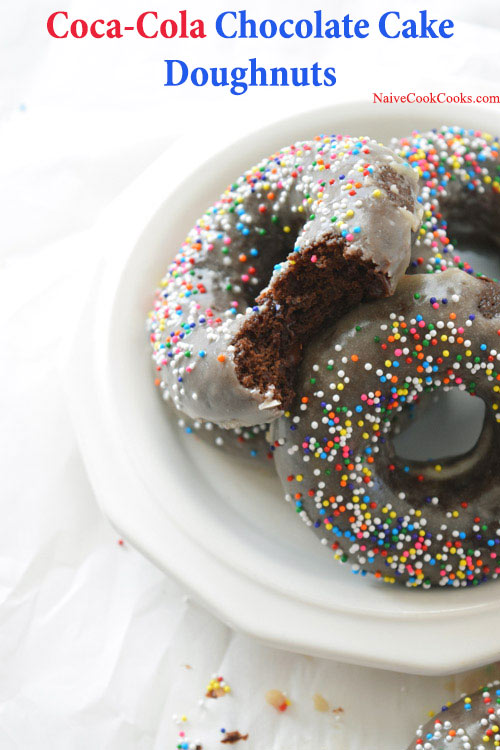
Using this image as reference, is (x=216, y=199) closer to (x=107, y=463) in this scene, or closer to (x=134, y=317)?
(x=134, y=317)

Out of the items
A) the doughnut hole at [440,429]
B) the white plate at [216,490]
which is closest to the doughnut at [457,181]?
the white plate at [216,490]

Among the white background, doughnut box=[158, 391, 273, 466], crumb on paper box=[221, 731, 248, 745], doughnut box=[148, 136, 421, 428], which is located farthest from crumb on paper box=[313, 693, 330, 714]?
doughnut box=[148, 136, 421, 428]

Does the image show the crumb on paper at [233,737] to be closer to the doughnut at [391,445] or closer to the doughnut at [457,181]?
the doughnut at [391,445]

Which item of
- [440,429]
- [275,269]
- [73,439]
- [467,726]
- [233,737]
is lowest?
[233,737]

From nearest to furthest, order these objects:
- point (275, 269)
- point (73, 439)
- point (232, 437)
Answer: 1. point (275, 269)
2. point (232, 437)
3. point (73, 439)

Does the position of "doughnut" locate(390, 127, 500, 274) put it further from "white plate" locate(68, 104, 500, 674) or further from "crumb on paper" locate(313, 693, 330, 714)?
"crumb on paper" locate(313, 693, 330, 714)

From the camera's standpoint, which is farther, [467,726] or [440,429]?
[440,429]

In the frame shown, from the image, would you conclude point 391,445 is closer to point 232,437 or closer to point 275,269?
point 232,437

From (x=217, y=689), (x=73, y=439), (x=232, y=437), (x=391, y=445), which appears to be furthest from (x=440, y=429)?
(x=73, y=439)
